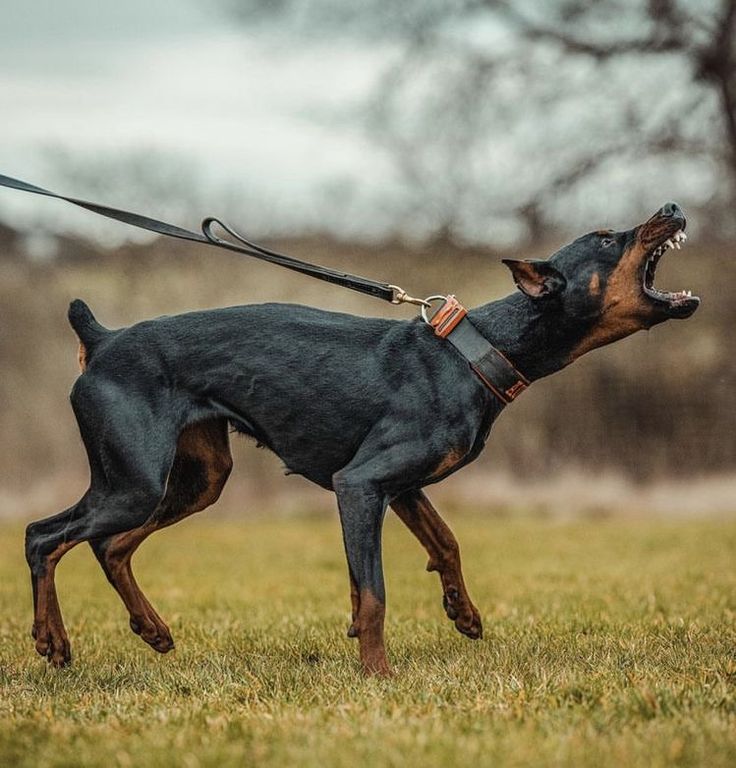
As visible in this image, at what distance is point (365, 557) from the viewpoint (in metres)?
4.88

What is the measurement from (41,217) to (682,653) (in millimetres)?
13115

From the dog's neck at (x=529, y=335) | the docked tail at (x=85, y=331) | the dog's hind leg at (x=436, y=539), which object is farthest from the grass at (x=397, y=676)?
the docked tail at (x=85, y=331)

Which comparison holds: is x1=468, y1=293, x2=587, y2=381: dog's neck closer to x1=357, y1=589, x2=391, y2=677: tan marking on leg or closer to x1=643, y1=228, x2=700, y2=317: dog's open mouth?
x1=643, y1=228, x2=700, y2=317: dog's open mouth

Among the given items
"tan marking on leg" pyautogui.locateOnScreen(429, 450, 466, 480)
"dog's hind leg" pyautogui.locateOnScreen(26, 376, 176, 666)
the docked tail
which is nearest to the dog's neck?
"tan marking on leg" pyautogui.locateOnScreen(429, 450, 466, 480)

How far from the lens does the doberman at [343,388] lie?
16.2ft

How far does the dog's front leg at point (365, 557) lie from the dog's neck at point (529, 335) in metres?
0.82

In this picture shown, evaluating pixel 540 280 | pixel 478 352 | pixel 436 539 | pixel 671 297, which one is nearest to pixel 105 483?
pixel 436 539

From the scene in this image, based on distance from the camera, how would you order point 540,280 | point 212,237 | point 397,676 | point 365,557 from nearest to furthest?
point 397,676
point 365,557
point 540,280
point 212,237

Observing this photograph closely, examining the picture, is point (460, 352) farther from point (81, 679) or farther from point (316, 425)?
point (81, 679)

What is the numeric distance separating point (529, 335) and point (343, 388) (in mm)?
799

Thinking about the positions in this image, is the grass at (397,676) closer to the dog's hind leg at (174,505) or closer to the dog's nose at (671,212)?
the dog's hind leg at (174,505)

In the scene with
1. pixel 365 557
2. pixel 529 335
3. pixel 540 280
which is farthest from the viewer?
pixel 529 335

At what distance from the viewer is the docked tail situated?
5.39 meters

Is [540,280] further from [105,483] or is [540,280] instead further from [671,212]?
[105,483]
